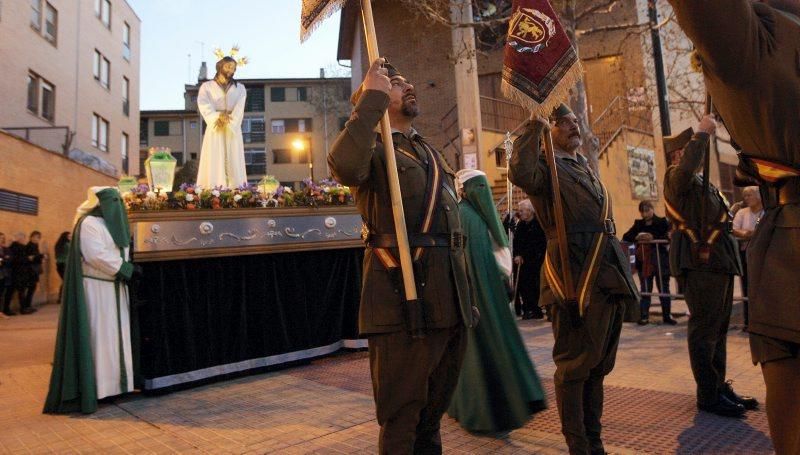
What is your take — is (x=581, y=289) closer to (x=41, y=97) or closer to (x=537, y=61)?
(x=537, y=61)

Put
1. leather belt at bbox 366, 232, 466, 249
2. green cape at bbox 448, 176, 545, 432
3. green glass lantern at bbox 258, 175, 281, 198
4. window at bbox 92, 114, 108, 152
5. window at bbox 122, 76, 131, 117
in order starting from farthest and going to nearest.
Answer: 1. window at bbox 122, 76, 131, 117
2. window at bbox 92, 114, 108, 152
3. green glass lantern at bbox 258, 175, 281, 198
4. green cape at bbox 448, 176, 545, 432
5. leather belt at bbox 366, 232, 466, 249

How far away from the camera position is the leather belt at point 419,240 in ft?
7.99

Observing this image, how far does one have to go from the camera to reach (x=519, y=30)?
126 inches

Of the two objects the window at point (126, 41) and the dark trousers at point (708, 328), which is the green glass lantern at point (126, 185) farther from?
the window at point (126, 41)

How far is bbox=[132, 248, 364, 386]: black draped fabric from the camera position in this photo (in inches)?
207

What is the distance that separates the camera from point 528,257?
9.33m

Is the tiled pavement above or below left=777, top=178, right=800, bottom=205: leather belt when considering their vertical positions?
below

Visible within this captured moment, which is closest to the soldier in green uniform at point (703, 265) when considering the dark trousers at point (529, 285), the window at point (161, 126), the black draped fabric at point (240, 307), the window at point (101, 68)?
the black draped fabric at point (240, 307)

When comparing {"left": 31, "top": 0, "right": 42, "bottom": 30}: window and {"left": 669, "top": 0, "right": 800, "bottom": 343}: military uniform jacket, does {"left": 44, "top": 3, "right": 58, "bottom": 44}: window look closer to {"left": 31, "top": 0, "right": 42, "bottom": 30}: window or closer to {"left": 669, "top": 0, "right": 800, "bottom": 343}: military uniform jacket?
{"left": 31, "top": 0, "right": 42, "bottom": 30}: window

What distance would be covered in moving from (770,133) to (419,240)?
1.40 metres

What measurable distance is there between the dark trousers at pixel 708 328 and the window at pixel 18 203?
16.7 m

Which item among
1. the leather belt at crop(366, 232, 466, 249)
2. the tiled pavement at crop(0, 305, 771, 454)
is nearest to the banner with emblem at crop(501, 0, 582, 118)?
the leather belt at crop(366, 232, 466, 249)

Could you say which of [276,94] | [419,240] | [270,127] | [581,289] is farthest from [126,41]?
[581,289]

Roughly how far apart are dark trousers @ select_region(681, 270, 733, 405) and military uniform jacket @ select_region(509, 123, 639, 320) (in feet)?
4.23
